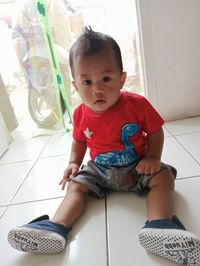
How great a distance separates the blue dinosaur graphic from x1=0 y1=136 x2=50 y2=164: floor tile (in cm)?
44

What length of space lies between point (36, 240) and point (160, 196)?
0.25 metres

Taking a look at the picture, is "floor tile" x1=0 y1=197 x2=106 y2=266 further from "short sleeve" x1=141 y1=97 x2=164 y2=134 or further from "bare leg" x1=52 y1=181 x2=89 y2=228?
"short sleeve" x1=141 y1=97 x2=164 y2=134

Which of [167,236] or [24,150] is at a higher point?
[167,236]

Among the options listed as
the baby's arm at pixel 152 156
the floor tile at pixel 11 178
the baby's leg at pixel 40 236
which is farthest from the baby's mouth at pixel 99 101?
the floor tile at pixel 11 178

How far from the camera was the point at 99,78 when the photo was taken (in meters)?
0.57

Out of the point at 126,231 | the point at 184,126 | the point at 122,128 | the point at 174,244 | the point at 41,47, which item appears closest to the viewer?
the point at 174,244

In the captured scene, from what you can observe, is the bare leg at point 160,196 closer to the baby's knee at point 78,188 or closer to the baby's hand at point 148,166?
the baby's hand at point 148,166

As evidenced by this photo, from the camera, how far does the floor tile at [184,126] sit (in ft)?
3.21

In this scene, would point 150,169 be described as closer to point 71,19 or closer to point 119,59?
point 119,59

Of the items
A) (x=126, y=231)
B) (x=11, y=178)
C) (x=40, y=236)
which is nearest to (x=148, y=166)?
(x=126, y=231)

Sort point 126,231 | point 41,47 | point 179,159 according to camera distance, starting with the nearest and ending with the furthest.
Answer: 1. point 126,231
2. point 179,159
3. point 41,47

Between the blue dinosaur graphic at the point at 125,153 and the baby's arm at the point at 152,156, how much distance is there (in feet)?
0.11

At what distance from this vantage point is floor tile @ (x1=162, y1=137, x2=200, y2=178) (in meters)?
0.70

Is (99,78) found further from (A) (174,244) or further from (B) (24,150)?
(B) (24,150)
